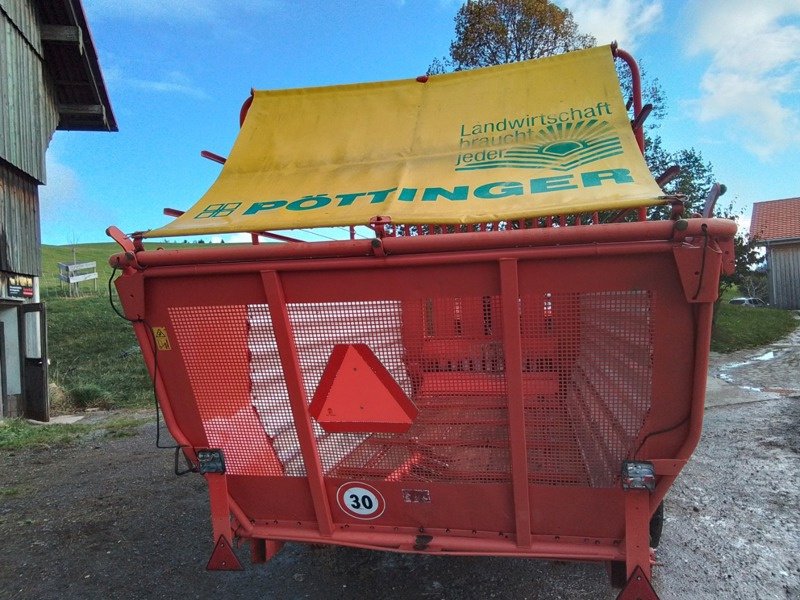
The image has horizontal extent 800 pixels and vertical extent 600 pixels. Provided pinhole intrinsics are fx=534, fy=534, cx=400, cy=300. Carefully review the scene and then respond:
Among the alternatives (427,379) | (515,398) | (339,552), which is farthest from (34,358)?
(515,398)

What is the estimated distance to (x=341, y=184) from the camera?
→ 289 centimetres

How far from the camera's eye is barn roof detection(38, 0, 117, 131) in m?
10.6

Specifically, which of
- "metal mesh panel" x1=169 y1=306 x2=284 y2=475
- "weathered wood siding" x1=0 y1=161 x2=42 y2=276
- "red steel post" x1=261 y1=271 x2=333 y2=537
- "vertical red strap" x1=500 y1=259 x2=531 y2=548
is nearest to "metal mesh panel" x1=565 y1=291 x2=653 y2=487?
"vertical red strap" x1=500 y1=259 x2=531 y2=548

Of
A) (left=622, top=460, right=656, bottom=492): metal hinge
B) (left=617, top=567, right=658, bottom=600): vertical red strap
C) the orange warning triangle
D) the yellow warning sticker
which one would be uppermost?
the yellow warning sticker

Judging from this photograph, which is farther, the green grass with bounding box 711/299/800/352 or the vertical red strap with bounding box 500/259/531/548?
the green grass with bounding box 711/299/800/352

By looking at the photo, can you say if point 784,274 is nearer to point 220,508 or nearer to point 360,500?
point 360,500

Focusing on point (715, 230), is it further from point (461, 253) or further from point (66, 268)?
point (66, 268)

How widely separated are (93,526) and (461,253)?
163 inches

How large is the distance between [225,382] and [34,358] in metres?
9.79

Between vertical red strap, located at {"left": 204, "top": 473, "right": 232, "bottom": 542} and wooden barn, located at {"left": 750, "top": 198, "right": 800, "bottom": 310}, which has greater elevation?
wooden barn, located at {"left": 750, "top": 198, "right": 800, "bottom": 310}

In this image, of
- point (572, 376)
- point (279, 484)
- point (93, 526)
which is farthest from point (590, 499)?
point (93, 526)

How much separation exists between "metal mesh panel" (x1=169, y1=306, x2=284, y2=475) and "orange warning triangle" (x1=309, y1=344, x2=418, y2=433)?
41 centimetres

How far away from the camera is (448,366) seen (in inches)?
94.5

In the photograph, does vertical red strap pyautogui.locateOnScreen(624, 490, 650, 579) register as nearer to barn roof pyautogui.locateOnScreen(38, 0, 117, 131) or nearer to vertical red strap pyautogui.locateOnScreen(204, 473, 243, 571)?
vertical red strap pyautogui.locateOnScreen(204, 473, 243, 571)
